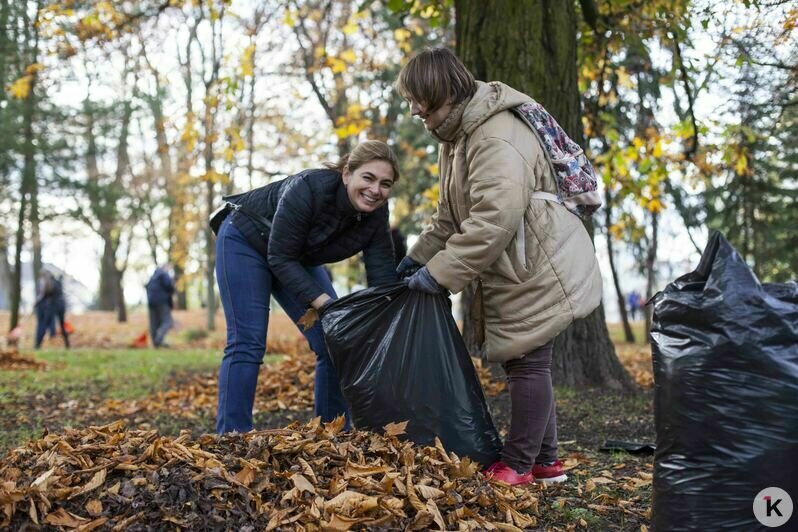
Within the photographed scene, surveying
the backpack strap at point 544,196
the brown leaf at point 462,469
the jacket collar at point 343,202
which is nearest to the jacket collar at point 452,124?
the backpack strap at point 544,196

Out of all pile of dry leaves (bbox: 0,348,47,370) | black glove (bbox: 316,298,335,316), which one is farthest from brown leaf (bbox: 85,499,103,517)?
pile of dry leaves (bbox: 0,348,47,370)

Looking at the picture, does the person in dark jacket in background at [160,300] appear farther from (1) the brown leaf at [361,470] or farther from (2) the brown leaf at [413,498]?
(2) the brown leaf at [413,498]

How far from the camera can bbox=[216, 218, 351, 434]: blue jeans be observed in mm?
3545

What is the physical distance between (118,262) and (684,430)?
Answer: 3504 centimetres

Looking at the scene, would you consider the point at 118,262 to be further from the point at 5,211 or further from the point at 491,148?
the point at 491,148

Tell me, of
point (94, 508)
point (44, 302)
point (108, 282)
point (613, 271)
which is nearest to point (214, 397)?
point (94, 508)

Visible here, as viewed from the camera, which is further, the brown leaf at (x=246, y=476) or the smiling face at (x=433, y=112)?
the smiling face at (x=433, y=112)

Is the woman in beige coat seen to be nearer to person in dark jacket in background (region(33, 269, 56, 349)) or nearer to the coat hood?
the coat hood

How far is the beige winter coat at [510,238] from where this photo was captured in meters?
2.93

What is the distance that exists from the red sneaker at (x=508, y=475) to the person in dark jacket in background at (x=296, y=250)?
34.9 inches

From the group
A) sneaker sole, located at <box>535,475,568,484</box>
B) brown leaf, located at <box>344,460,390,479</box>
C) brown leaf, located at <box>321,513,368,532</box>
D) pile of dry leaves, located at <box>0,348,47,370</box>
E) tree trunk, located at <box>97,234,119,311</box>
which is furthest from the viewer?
tree trunk, located at <box>97,234,119,311</box>

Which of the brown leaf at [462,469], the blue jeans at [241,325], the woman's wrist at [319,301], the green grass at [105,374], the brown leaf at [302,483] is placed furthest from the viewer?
the green grass at [105,374]

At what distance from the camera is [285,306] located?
3.79 meters

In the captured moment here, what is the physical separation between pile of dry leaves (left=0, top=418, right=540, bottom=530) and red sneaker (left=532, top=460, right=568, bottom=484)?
290 mm
